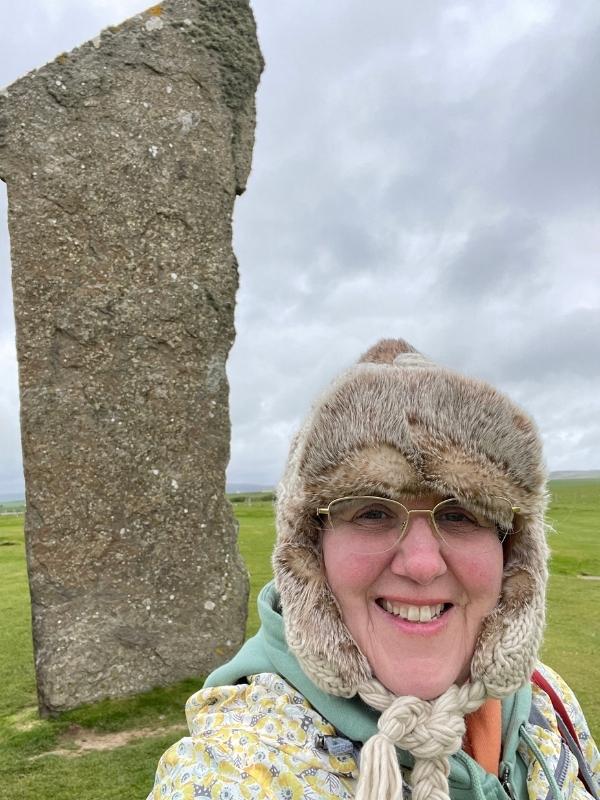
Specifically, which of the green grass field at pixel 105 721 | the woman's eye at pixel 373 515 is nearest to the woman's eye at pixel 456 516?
the woman's eye at pixel 373 515

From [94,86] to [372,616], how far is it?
186 inches

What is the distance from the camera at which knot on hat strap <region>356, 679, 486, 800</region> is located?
4.70 ft

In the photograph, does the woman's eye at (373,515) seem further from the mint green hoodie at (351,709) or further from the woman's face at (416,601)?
the mint green hoodie at (351,709)

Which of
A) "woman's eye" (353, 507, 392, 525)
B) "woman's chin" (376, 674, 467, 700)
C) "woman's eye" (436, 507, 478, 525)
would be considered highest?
"woman's eye" (353, 507, 392, 525)

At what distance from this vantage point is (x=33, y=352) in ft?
16.1

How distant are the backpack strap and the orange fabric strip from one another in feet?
1.03

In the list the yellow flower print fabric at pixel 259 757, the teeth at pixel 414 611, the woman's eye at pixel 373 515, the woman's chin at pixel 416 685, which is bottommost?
the yellow flower print fabric at pixel 259 757

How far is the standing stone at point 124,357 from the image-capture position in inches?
194

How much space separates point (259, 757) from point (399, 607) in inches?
17.8

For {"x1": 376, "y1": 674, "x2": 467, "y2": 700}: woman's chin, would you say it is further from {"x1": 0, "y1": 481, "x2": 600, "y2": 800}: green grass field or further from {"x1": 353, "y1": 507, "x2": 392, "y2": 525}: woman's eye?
{"x1": 0, "y1": 481, "x2": 600, "y2": 800}: green grass field

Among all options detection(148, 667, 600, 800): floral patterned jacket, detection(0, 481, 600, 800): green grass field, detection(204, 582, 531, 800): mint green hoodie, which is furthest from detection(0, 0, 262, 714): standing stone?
detection(148, 667, 600, 800): floral patterned jacket

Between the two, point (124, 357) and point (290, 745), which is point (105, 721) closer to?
point (124, 357)

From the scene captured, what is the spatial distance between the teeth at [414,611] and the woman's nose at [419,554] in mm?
65

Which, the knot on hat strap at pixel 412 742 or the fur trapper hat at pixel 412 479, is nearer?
the knot on hat strap at pixel 412 742
